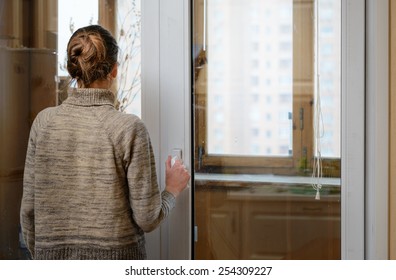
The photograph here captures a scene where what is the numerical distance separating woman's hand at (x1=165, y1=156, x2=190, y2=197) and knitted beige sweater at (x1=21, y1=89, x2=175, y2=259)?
0.14 m

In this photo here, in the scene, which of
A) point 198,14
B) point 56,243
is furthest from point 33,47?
point 56,243

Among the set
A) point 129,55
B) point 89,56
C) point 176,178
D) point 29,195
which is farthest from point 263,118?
point 29,195

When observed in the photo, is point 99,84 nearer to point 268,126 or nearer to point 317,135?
point 268,126

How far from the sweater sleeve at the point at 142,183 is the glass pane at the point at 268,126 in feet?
1.04

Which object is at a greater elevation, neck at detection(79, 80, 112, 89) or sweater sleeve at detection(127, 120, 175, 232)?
neck at detection(79, 80, 112, 89)

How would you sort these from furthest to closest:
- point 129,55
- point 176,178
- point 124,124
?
point 129,55 → point 176,178 → point 124,124

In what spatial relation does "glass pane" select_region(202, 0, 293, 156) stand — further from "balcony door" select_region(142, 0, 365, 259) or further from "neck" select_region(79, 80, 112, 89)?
"neck" select_region(79, 80, 112, 89)

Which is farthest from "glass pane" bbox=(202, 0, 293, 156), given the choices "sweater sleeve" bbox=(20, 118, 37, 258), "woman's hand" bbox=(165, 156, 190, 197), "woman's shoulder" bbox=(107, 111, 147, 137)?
"sweater sleeve" bbox=(20, 118, 37, 258)

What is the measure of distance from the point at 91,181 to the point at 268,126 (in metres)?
0.61

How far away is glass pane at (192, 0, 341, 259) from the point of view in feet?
5.17

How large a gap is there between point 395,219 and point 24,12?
4.58 ft

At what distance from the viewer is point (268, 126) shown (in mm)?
1594

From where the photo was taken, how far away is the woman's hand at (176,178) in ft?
4.93

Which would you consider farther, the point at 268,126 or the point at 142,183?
the point at 268,126
